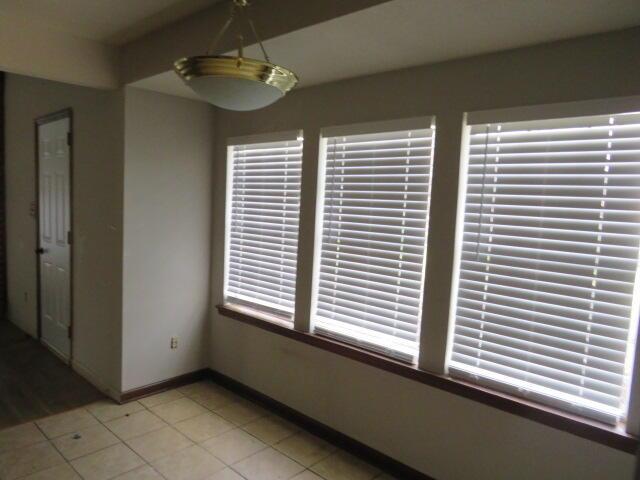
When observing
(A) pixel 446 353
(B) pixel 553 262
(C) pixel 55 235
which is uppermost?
(B) pixel 553 262

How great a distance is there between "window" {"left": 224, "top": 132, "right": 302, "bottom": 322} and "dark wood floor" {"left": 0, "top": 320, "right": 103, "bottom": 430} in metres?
1.35

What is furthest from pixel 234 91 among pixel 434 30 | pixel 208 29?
pixel 208 29

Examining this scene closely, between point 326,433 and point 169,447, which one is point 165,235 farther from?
point 326,433

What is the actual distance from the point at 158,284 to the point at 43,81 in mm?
2320

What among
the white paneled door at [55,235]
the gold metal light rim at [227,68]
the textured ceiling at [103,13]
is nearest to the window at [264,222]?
the textured ceiling at [103,13]

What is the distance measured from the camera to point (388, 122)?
2.47 metres

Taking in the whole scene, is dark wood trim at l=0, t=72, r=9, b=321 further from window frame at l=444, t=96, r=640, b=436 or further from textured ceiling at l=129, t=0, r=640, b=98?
window frame at l=444, t=96, r=640, b=436

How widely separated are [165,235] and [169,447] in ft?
4.85

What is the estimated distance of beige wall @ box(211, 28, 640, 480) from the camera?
1874 mm

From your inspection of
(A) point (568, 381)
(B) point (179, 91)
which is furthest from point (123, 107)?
(A) point (568, 381)

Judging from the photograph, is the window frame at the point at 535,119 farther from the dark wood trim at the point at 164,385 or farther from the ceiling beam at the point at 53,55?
the ceiling beam at the point at 53,55

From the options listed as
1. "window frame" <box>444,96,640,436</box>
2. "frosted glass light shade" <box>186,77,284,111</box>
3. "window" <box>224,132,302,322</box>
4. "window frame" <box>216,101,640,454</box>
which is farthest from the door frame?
"window frame" <box>444,96,640,436</box>

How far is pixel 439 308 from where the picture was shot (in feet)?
7.64

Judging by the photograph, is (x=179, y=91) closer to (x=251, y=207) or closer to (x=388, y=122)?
(x=251, y=207)
